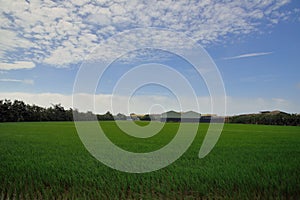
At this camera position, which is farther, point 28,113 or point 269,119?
point 28,113

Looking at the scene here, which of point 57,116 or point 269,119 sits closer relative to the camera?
point 269,119

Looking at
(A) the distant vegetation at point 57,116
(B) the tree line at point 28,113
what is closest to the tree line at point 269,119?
(A) the distant vegetation at point 57,116

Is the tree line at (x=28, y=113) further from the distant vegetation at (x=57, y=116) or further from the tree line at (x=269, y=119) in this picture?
the tree line at (x=269, y=119)

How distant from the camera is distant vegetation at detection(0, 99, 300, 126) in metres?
35.3

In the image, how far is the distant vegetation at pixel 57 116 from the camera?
35.3 m

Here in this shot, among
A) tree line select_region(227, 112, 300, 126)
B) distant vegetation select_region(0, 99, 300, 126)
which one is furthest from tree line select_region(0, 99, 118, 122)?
tree line select_region(227, 112, 300, 126)

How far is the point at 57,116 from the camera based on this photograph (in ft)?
144

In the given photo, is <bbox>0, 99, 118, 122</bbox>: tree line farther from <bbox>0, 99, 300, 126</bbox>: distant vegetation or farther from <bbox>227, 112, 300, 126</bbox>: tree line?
<bbox>227, 112, 300, 126</bbox>: tree line

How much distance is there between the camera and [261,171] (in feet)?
16.8

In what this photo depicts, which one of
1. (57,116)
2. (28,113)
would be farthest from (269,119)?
(28,113)

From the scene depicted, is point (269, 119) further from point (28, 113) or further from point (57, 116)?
point (28, 113)

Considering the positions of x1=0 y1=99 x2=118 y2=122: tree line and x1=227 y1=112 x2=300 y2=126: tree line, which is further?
x1=0 y1=99 x2=118 y2=122: tree line

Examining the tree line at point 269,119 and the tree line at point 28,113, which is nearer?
the tree line at point 269,119

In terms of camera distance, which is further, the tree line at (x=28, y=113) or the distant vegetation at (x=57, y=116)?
the tree line at (x=28, y=113)
